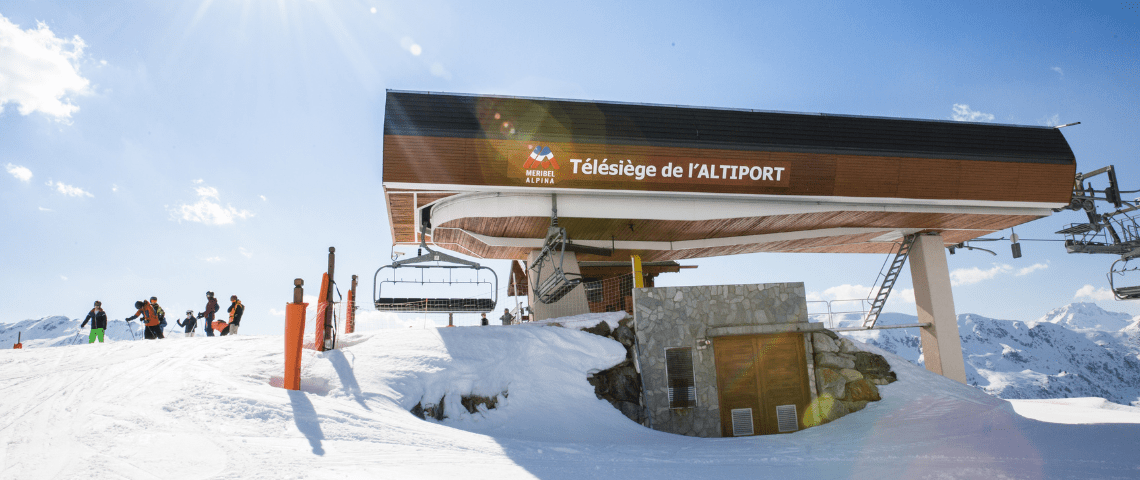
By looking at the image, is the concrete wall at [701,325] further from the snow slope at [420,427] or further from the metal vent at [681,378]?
the snow slope at [420,427]

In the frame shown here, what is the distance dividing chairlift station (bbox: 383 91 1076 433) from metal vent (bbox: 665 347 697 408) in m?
3.65

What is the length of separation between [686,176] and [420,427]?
1114cm

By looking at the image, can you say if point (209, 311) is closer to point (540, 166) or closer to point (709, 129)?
point (540, 166)

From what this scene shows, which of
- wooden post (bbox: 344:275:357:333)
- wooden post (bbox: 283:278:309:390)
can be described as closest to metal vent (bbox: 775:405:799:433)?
wooden post (bbox: 283:278:309:390)

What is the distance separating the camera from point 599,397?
1145 centimetres

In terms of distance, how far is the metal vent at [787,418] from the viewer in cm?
1270

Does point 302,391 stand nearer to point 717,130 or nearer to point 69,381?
point 69,381

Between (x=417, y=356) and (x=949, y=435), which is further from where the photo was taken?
(x=417, y=356)

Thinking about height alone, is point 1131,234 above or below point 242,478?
above

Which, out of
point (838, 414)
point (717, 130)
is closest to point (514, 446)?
point (838, 414)

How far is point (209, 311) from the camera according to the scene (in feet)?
52.1

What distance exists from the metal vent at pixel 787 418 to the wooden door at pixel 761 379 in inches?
0.8

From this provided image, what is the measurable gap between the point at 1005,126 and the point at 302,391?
2024 centimetres

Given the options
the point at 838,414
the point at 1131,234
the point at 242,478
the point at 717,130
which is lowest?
the point at 838,414
